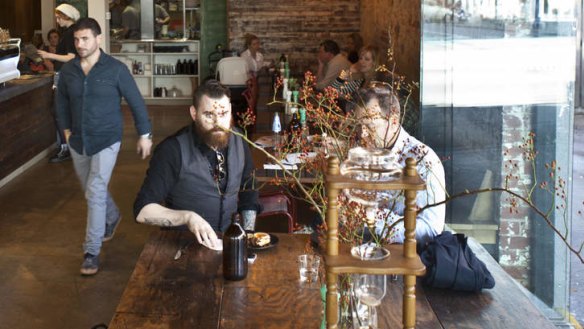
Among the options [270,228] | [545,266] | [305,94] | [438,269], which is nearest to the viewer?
[305,94]

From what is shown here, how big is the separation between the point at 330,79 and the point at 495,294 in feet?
26.1

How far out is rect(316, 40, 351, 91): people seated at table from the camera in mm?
10977

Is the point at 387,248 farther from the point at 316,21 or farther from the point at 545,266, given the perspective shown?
the point at 316,21

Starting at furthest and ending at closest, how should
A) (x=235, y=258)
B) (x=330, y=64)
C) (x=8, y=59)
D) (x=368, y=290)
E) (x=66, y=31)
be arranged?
(x=330, y=64)
(x=66, y=31)
(x=8, y=59)
(x=235, y=258)
(x=368, y=290)

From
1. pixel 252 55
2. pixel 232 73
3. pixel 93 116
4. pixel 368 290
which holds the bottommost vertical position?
pixel 368 290

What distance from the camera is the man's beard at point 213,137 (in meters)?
4.25

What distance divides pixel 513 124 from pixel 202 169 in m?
1.83

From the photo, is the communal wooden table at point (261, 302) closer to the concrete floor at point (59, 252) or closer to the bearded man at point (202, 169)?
the bearded man at point (202, 169)

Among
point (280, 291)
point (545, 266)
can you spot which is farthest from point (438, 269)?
point (545, 266)

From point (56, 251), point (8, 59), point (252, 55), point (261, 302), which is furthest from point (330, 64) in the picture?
point (261, 302)

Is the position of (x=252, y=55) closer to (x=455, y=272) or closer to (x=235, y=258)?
(x=235, y=258)

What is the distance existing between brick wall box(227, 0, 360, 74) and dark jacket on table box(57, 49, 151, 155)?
9.51m

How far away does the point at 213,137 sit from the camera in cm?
426

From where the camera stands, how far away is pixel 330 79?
1103 centimetres
